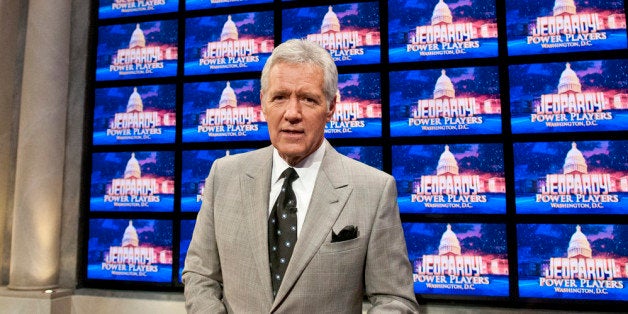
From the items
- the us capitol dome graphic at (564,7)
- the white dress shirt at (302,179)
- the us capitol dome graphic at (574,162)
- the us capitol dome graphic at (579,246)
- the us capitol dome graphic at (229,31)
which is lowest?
the us capitol dome graphic at (579,246)

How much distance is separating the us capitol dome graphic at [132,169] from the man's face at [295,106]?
313 cm

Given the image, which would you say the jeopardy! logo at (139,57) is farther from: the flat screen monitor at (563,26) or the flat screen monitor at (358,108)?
the flat screen monitor at (563,26)

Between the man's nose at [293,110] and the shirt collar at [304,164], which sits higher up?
the man's nose at [293,110]

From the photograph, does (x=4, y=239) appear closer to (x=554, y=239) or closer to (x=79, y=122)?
(x=79, y=122)

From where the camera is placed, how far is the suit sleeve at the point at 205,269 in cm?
155

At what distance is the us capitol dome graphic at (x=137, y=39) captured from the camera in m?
4.42

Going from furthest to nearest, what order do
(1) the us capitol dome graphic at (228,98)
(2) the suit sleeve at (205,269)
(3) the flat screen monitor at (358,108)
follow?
(1) the us capitol dome graphic at (228,98)
(3) the flat screen monitor at (358,108)
(2) the suit sleeve at (205,269)

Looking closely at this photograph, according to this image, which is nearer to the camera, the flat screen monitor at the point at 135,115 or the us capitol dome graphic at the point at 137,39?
the flat screen monitor at the point at 135,115

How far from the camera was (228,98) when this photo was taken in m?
4.12

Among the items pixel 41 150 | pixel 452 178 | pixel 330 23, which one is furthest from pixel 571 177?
pixel 41 150

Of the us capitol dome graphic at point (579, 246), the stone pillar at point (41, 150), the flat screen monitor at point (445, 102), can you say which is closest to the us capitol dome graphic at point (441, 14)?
the flat screen monitor at point (445, 102)

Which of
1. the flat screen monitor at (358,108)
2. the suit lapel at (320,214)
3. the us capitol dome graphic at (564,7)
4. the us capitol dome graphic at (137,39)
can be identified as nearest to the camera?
the suit lapel at (320,214)

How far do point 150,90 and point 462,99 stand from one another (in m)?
2.97

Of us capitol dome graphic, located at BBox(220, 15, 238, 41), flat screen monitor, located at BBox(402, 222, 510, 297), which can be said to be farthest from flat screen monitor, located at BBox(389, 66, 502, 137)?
us capitol dome graphic, located at BBox(220, 15, 238, 41)
